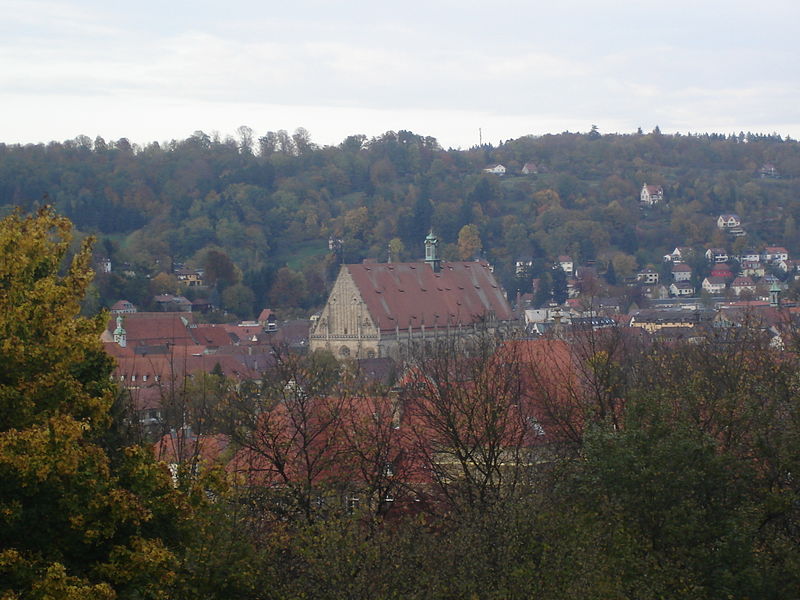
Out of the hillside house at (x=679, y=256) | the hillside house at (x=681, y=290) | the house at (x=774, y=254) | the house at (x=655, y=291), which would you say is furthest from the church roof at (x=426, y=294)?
the house at (x=774, y=254)

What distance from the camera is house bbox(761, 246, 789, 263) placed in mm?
195212

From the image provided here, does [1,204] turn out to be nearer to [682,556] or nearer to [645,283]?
[645,283]

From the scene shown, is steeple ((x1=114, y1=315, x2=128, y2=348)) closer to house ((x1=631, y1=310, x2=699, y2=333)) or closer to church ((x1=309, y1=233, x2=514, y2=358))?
church ((x1=309, y1=233, x2=514, y2=358))

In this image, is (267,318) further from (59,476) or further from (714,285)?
(59,476)

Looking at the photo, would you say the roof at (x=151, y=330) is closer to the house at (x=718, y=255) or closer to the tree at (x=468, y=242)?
the tree at (x=468, y=242)

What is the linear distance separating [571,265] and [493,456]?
529 feet

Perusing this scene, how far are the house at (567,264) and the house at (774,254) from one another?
30.6 meters

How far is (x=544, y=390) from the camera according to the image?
3083 centimetres

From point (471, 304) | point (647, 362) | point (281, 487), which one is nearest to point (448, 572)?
point (281, 487)

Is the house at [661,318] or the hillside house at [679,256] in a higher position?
the hillside house at [679,256]

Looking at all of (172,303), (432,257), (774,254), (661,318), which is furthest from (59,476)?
(774,254)

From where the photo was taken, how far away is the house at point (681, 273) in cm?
18712

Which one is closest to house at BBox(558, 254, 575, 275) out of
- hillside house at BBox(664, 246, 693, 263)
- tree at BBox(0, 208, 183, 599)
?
hillside house at BBox(664, 246, 693, 263)

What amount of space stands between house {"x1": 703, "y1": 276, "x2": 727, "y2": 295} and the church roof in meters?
88.8
